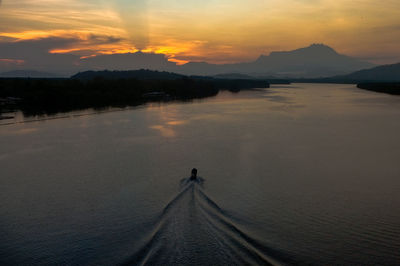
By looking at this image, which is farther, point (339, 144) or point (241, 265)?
point (339, 144)

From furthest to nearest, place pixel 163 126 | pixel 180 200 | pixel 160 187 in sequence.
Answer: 1. pixel 163 126
2. pixel 160 187
3. pixel 180 200

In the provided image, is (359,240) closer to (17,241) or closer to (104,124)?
(17,241)

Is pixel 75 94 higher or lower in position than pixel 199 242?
higher

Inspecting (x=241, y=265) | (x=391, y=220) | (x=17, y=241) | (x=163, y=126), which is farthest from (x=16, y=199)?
(x=163, y=126)

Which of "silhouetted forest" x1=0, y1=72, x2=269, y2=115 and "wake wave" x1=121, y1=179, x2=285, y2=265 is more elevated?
"silhouetted forest" x1=0, y1=72, x2=269, y2=115

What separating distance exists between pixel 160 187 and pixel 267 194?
517 centimetres

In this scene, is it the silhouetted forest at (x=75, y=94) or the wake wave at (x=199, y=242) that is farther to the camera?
the silhouetted forest at (x=75, y=94)

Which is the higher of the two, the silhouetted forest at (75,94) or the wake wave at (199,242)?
the silhouetted forest at (75,94)

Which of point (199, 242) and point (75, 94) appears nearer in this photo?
point (199, 242)

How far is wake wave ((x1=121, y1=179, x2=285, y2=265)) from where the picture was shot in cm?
927

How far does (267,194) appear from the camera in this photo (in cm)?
1441

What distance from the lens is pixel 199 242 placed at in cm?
1024

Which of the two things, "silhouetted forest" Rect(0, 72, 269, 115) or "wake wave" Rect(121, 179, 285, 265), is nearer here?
"wake wave" Rect(121, 179, 285, 265)

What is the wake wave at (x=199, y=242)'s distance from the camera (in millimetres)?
9266
